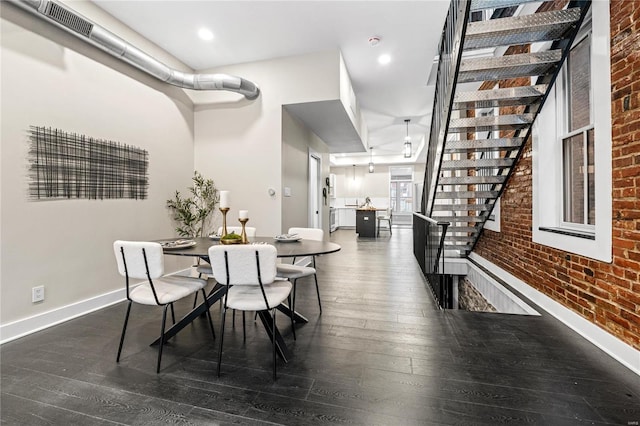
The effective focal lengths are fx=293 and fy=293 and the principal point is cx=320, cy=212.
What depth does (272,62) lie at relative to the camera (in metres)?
4.28

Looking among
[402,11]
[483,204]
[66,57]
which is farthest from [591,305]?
[66,57]

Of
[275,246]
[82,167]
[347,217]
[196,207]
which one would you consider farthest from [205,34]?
[347,217]

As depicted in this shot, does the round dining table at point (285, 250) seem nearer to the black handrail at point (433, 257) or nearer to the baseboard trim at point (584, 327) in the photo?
the black handrail at point (433, 257)

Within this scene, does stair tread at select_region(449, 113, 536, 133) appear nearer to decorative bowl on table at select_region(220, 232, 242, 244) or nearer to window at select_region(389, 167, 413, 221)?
decorative bowl on table at select_region(220, 232, 242, 244)

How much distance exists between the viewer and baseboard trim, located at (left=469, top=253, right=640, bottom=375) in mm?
1889

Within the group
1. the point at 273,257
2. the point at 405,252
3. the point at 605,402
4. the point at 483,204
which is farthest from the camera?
the point at 405,252

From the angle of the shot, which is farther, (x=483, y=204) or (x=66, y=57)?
(x=483, y=204)

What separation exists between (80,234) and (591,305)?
461cm

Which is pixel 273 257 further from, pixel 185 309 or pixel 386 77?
pixel 386 77

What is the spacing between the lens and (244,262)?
1824mm

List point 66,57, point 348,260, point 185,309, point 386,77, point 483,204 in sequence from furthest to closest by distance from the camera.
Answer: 1. point 348,260
2. point 386,77
3. point 483,204
4. point 185,309
5. point 66,57

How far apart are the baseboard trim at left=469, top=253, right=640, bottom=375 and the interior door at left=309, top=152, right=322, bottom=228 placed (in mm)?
3466

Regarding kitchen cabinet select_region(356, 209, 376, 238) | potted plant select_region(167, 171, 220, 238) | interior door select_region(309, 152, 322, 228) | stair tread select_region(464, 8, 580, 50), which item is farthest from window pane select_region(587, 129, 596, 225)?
kitchen cabinet select_region(356, 209, 376, 238)

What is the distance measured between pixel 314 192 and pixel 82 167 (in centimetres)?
403
